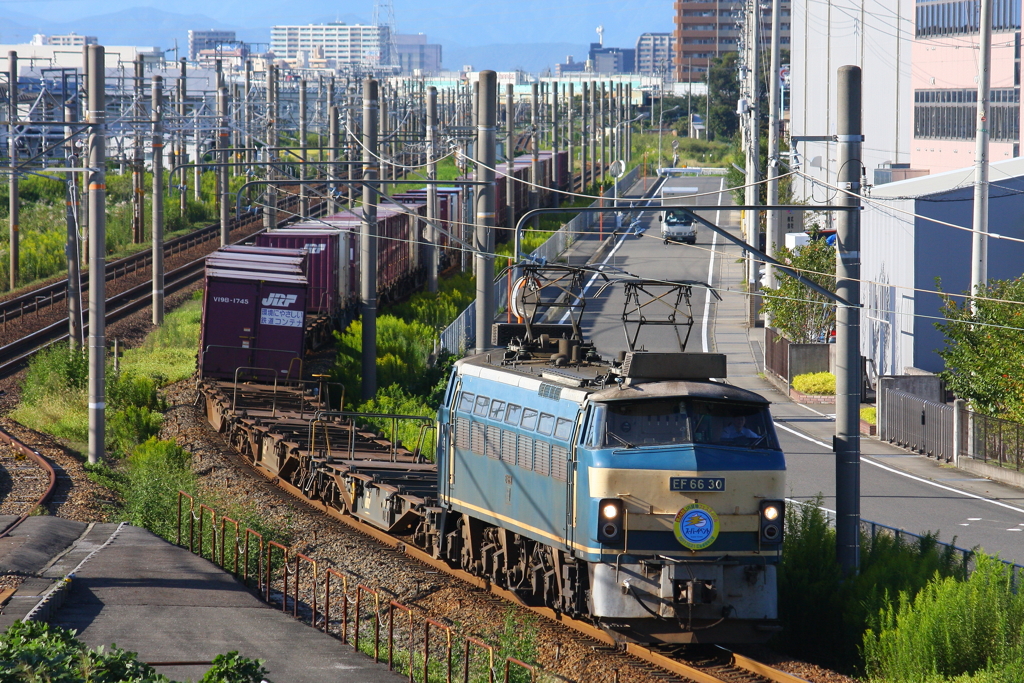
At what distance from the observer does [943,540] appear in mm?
22203

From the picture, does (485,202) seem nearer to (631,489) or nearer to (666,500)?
(631,489)

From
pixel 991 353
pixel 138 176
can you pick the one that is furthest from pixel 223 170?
pixel 991 353

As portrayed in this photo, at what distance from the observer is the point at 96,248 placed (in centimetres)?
2536

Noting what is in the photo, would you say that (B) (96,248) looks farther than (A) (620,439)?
Yes

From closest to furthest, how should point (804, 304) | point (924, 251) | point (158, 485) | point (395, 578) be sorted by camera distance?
point (395, 578) < point (158, 485) < point (924, 251) < point (804, 304)

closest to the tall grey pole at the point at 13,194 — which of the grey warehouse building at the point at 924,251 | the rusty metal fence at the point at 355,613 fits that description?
the rusty metal fence at the point at 355,613

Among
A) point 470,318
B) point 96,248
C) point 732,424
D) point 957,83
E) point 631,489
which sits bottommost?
point 470,318

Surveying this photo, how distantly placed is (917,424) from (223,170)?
1110 inches

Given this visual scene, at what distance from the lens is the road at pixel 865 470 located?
2356cm

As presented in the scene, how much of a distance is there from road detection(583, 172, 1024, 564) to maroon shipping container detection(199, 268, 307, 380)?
7.78 meters

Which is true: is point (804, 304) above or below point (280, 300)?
below

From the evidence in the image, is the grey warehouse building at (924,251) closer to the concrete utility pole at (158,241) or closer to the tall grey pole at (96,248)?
the tall grey pole at (96,248)

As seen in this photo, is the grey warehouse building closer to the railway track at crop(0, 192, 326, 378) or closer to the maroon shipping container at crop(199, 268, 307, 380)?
the maroon shipping container at crop(199, 268, 307, 380)

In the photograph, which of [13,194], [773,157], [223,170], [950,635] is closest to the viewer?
[950,635]
